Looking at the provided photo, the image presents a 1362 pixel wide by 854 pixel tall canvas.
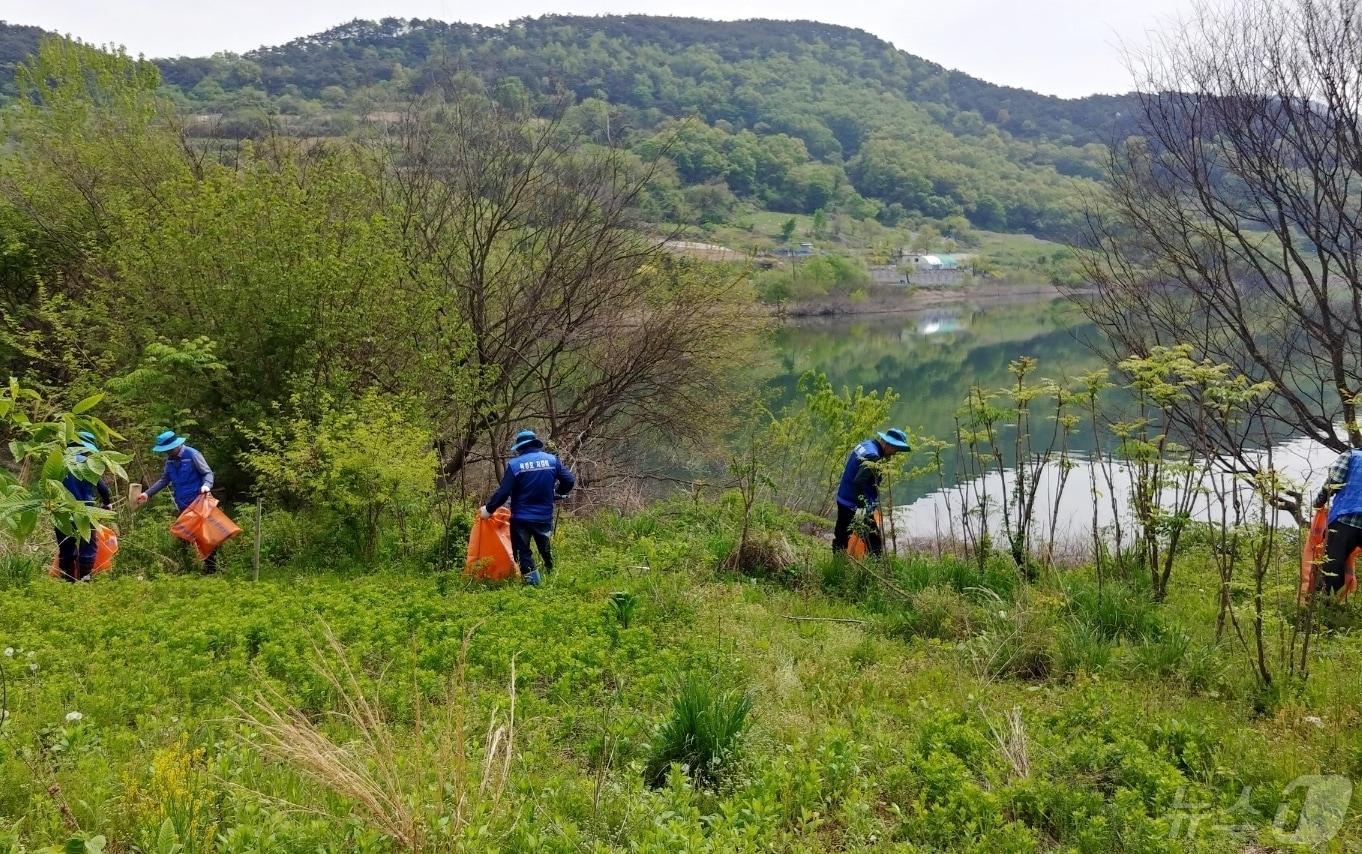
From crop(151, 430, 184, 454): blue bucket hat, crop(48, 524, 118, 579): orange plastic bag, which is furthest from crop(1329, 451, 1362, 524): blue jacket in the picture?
crop(48, 524, 118, 579): orange plastic bag

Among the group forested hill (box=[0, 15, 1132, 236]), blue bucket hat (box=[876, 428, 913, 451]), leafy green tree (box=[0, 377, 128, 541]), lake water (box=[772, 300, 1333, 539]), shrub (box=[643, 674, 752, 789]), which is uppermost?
forested hill (box=[0, 15, 1132, 236])

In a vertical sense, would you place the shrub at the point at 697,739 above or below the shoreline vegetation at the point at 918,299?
below

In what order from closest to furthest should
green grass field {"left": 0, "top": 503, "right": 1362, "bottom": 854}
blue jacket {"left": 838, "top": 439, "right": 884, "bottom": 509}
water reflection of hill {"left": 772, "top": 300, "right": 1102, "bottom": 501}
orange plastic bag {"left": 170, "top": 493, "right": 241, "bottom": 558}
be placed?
green grass field {"left": 0, "top": 503, "right": 1362, "bottom": 854}, orange plastic bag {"left": 170, "top": 493, "right": 241, "bottom": 558}, blue jacket {"left": 838, "top": 439, "right": 884, "bottom": 509}, water reflection of hill {"left": 772, "top": 300, "right": 1102, "bottom": 501}

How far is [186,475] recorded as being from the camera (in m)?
8.27

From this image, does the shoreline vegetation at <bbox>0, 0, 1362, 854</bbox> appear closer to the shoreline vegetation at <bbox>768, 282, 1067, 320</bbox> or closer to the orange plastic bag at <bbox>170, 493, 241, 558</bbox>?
the orange plastic bag at <bbox>170, 493, 241, 558</bbox>

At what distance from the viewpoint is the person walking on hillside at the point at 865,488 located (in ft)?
27.8

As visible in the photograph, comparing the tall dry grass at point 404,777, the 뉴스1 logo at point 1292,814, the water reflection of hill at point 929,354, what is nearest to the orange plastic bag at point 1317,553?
the 뉴스1 logo at point 1292,814

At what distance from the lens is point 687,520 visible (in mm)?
11164

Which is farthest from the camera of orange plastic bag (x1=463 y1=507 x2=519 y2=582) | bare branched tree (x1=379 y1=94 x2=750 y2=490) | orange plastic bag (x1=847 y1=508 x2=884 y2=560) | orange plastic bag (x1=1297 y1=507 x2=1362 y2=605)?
bare branched tree (x1=379 y1=94 x2=750 y2=490)

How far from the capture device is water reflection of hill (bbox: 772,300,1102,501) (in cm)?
3219

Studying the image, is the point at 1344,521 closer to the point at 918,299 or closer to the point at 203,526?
the point at 203,526

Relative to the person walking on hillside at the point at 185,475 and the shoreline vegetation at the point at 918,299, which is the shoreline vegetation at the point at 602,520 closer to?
the person walking on hillside at the point at 185,475

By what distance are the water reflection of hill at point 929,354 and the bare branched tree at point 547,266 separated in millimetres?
8624

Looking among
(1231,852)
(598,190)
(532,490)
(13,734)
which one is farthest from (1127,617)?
(598,190)
